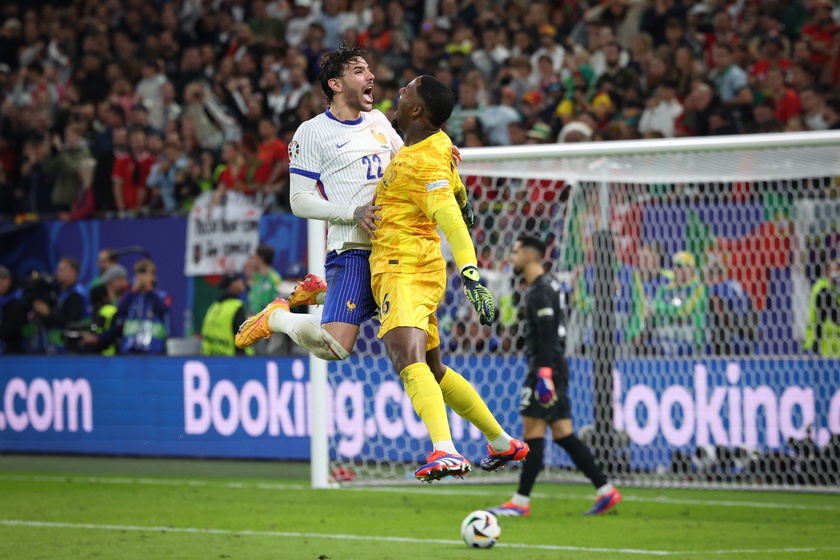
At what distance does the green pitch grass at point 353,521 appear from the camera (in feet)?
25.4

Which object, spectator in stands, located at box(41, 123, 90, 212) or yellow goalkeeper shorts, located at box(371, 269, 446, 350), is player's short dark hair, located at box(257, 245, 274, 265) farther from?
yellow goalkeeper shorts, located at box(371, 269, 446, 350)

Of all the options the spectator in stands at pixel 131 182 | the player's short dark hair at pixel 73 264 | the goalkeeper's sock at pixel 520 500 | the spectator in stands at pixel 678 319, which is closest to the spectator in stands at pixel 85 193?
the spectator in stands at pixel 131 182

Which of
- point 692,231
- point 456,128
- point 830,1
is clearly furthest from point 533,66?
point 692,231

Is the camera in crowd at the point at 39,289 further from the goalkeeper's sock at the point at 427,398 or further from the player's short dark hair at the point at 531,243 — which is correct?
the goalkeeper's sock at the point at 427,398

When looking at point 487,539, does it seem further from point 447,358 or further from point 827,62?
point 827,62

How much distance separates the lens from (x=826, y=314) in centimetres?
1059

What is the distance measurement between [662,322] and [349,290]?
17.7 ft

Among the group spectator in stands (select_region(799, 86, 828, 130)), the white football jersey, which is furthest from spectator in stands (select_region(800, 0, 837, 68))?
the white football jersey

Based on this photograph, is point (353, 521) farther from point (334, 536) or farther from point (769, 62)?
point (769, 62)

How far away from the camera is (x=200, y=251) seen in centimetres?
1495

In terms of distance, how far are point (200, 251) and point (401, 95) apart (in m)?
9.16

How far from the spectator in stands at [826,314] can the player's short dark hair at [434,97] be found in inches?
224

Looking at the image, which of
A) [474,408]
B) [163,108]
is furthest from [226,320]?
[474,408]

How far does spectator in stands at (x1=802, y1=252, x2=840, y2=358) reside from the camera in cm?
1051
